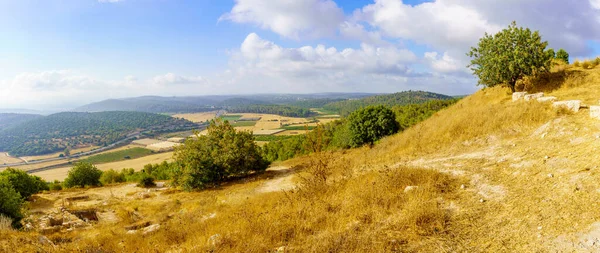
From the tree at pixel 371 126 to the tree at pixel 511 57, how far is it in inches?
507

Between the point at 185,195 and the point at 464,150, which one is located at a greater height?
the point at 464,150

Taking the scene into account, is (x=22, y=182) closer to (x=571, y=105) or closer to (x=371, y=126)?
(x=371, y=126)

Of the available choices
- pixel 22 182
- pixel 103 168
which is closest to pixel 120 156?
pixel 103 168

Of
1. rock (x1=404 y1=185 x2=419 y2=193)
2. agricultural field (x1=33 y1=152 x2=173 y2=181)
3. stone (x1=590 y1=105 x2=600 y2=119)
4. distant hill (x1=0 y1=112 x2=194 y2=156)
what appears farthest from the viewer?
distant hill (x1=0 y1=112 x2=194 y2=156)

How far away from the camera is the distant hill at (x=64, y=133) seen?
12306 cm

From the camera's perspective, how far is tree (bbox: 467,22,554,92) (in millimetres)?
18141

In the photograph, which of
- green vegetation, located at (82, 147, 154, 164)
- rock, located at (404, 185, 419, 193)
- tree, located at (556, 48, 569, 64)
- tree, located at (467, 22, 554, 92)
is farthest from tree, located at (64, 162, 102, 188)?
green vegetation, located at (82, 147, 154, 164)

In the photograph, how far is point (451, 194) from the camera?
7.40 m

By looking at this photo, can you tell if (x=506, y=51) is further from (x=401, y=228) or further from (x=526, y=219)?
(x=401, y=228)

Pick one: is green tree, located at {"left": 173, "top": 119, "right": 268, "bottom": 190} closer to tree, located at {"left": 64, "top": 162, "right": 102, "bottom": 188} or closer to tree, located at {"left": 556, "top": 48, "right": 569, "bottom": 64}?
tree, located at {"left": 64, "top": 162, "right": 102, "bottom": 188}

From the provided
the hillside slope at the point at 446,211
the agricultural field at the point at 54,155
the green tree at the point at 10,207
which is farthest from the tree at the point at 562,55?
the agricultural field at the point at 54,155

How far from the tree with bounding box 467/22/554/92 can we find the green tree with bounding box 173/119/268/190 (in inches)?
792

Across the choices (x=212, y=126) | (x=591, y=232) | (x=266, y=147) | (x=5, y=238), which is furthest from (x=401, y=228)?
(x=266, y=147)

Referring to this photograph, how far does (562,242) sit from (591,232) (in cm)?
54
